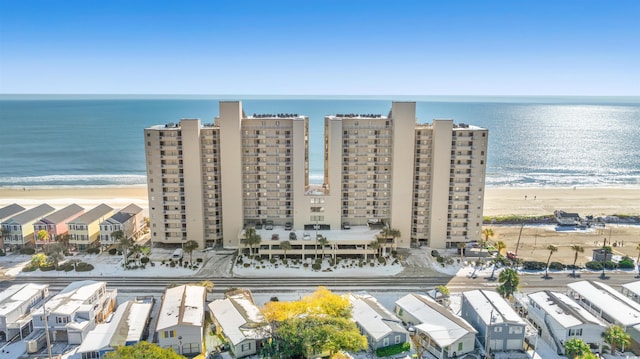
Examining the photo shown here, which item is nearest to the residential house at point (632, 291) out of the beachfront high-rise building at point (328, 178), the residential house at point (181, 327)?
the beachfront high-rise building at point (328, 178)

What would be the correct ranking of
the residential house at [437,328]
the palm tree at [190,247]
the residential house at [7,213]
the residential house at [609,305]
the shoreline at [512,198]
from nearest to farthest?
the residential house at [437,328] < the residential house at [609,305] < the palm tree at [190,247] < the residential house at [7,213] < the shoreline at [512,198]

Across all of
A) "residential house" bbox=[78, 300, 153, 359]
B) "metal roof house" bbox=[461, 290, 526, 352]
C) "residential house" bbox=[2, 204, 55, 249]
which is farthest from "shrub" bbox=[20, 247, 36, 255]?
"metal roof house" bbox=[461, 290, 526, 352]

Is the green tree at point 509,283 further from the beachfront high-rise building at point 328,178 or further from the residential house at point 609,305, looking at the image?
the beachfront high-rise building at point 328,178

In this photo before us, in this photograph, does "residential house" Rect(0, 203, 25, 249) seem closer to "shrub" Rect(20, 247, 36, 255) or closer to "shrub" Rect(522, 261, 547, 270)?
"shrub" Rect(20, 247, 36, 255)

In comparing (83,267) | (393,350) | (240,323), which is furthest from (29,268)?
(393,350)

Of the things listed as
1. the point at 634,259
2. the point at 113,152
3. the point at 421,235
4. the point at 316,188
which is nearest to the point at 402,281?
the point at 421,235

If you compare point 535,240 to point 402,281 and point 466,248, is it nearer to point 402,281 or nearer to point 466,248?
point 466,248

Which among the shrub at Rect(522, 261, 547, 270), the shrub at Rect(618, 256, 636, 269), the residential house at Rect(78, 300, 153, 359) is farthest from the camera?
the shrub at Rect(618, 256, 636, 269)
